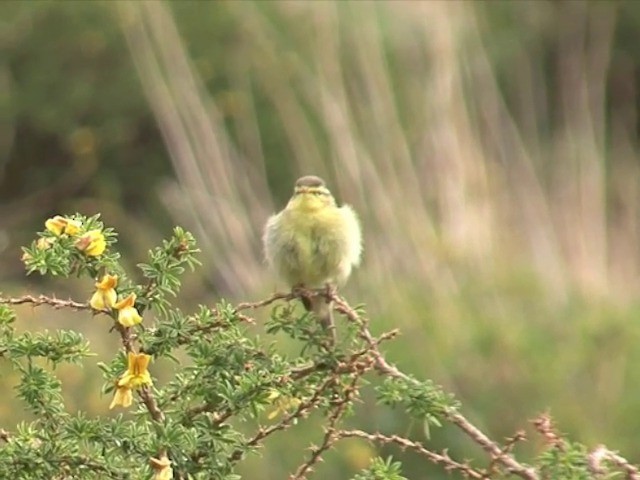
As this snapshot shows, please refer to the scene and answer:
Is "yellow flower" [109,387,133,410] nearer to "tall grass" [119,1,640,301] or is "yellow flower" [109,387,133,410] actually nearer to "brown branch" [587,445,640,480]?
"brown branch" [587,445,640,480]

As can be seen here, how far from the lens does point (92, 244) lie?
6.70 ft

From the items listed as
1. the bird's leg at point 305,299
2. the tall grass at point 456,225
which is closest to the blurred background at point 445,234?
the tall grass at point 456,225

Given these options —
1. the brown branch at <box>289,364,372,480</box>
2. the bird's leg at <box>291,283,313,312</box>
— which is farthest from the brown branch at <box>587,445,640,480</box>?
the bird's leg at <box>291,283,313,312</box>

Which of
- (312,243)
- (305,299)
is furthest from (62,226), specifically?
(312,243)

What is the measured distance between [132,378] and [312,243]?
70.2 inches

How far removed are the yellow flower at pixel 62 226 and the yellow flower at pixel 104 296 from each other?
0.34 ft

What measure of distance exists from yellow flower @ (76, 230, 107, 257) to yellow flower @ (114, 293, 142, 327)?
0.27 feet

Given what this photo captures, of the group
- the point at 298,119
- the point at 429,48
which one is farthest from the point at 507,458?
the point at 298,119

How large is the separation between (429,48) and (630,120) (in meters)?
5.44

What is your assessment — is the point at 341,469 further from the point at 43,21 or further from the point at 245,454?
the point at 43,21

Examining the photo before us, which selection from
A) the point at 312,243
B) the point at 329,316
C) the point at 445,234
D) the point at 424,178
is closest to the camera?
the point at 329,316

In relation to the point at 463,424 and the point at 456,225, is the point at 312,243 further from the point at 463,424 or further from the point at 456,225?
the point at 456,225

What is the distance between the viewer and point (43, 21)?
36.4 feet

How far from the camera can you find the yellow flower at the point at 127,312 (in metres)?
2.00
